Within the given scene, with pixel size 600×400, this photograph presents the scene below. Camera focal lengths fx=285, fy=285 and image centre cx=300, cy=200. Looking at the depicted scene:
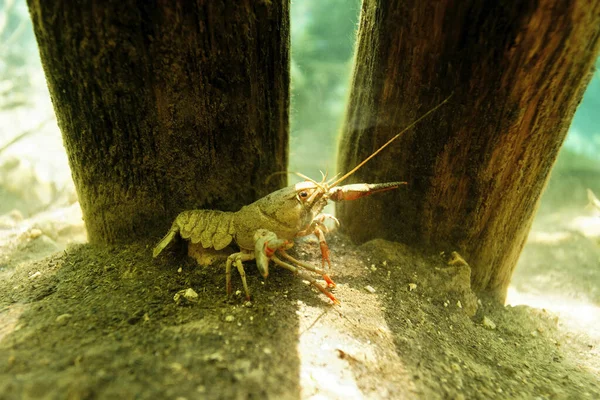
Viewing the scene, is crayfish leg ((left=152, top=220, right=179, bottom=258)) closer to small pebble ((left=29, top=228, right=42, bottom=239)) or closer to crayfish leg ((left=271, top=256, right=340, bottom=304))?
crayfish leg ((left=271, top=256, right=340, bottom=304))

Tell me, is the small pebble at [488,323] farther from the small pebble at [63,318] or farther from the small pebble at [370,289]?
the small pebble at [63,318]

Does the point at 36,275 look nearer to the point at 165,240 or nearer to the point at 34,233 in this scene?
the point at 165,240

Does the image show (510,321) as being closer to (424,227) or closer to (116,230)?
(424,227)

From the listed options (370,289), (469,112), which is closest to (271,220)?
(370,289)

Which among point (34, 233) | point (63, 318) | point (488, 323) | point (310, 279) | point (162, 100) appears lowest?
point (488, 323)

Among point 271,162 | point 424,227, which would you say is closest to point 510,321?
point 424,227

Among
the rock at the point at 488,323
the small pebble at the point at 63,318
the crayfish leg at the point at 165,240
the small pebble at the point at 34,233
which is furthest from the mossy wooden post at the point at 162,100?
the rock at the point at 488,323
